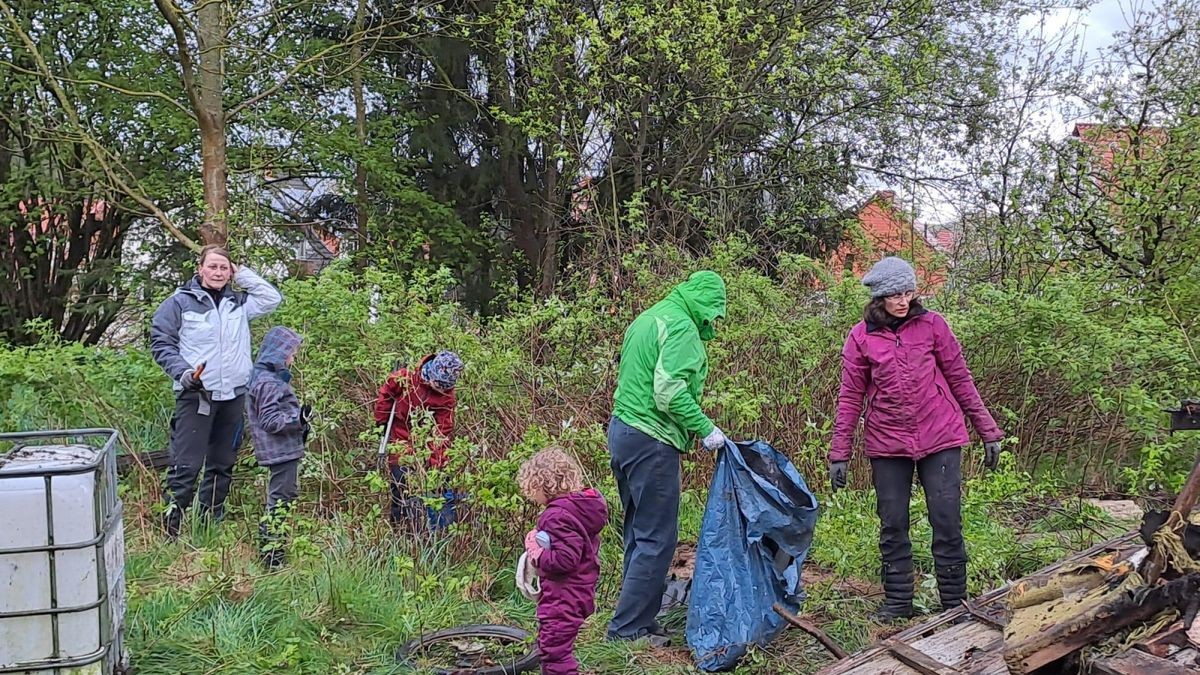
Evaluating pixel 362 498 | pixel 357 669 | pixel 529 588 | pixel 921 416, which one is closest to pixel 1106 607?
pixel 921 416

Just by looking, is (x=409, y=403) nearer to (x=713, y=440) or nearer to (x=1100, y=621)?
(x=713, y=440)

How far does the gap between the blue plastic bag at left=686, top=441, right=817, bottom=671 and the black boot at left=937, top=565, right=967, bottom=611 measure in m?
0.77

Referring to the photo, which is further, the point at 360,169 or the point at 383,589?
the point at 360,169

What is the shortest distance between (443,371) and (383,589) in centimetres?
129

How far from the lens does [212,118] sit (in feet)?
27.0

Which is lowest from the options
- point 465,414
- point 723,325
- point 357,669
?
point 357,669

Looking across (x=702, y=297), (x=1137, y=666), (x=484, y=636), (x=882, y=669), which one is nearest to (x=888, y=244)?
(x=702, y=297)

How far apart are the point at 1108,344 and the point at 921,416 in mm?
3013

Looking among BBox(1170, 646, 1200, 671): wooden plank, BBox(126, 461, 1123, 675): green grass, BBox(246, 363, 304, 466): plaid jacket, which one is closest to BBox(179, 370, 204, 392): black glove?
BBox(246, 363, 304, 466): plaid jacket

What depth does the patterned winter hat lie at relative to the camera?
5059 mm

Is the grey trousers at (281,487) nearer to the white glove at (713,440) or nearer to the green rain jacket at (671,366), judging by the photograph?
the green rain jacket at (671,366)

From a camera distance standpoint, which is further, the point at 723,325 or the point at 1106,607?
the point at 723,325

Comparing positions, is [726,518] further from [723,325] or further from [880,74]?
[880,74]

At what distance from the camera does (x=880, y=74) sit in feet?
36.5
